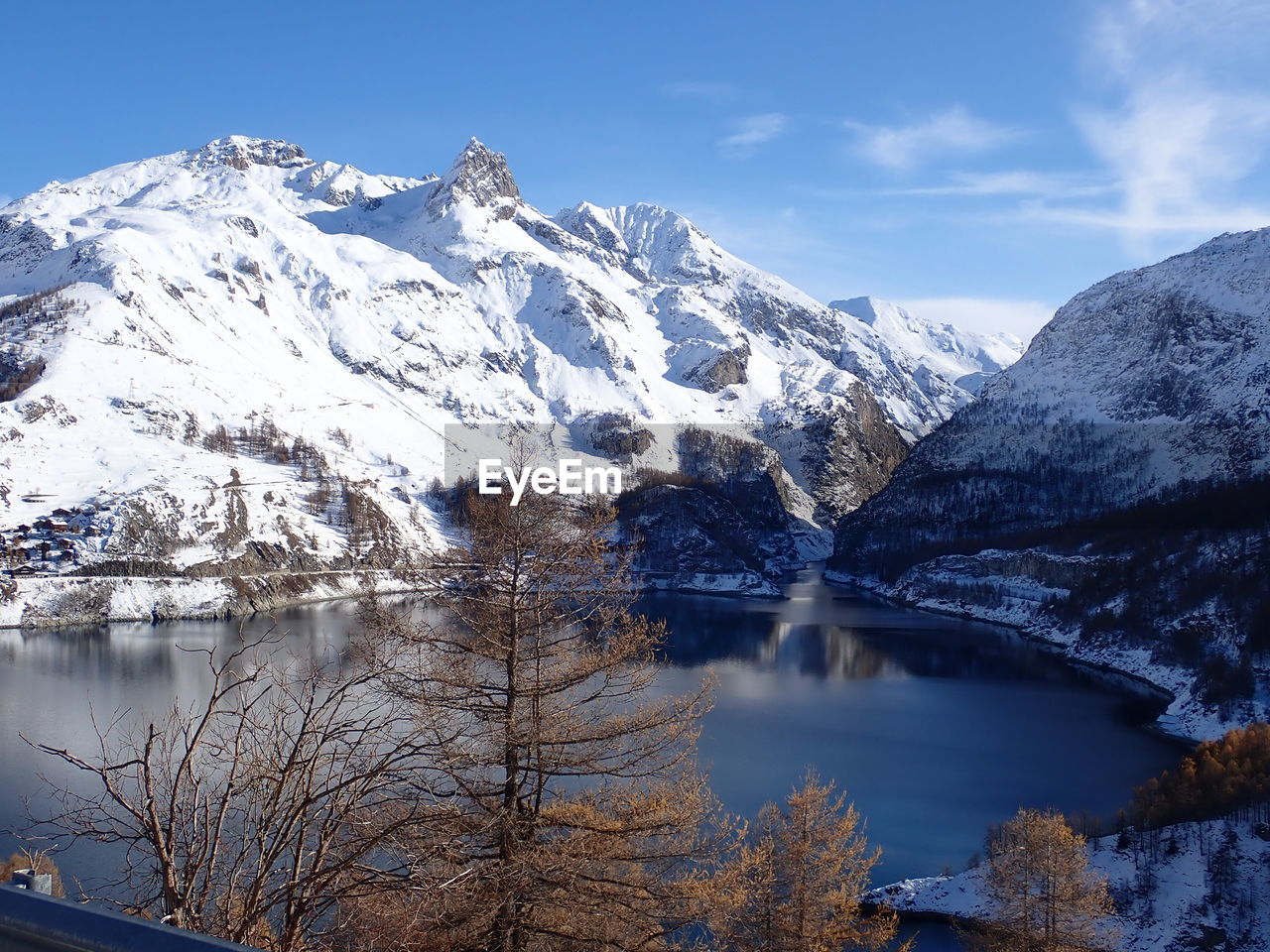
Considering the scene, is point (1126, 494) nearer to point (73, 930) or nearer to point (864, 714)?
point (864, 714)

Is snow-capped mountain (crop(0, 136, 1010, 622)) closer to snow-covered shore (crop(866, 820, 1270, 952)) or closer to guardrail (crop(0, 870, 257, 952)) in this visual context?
snow-covered shore (crop(866, 820, 1270, 952))

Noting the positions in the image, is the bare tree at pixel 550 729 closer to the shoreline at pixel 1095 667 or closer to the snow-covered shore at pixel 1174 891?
the snow-covered shore at pixel 1174 891

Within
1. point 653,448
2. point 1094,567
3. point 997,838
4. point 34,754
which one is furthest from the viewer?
point 653,448

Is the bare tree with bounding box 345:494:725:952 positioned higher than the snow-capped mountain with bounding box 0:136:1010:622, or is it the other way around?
the snow-capped mountain with bounding box 0:136:1010:622

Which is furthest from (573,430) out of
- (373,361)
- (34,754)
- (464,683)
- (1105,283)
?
(464,683)

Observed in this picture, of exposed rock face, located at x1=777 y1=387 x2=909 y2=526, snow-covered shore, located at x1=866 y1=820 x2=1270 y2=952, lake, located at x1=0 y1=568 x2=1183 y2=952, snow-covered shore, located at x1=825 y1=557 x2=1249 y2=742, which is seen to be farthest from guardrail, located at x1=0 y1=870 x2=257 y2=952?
Result: exposed rock face, located at x1=777 y1=387 x2=909 y2=526

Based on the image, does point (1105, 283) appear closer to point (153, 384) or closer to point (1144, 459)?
point (1144, 459)

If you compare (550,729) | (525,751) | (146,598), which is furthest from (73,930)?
(146,598)

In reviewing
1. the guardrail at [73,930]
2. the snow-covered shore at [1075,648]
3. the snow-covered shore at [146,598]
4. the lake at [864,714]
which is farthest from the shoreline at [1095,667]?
the guardrail at [73,930]
